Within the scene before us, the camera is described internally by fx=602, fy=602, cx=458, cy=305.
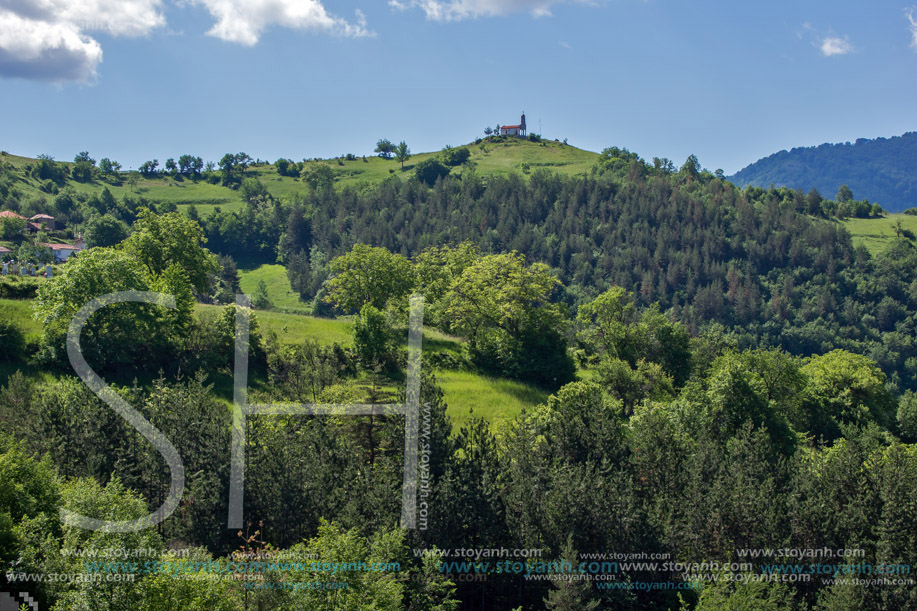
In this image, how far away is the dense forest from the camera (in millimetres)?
25656

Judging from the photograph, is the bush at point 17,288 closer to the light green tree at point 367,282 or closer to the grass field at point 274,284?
the light green tree at point 367,282

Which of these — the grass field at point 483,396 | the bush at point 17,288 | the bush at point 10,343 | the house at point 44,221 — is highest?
the house at point 44,221

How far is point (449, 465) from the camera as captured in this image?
32.3 meters

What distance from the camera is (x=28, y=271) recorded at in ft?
229

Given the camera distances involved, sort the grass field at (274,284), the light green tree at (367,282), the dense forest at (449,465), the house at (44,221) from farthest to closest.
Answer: the grass field at (274,284) → the house at (44,221) → the light green tree at (367,282) → the dense forest at (449,465)

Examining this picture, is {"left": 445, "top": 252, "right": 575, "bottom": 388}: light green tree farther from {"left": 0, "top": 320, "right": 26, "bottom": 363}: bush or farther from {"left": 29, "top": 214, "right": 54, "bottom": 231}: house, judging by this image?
{"left": 29, "top": 214, "right": 54, "bottom": 231}: house

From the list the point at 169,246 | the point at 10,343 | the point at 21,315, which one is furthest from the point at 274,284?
the point at 10,343

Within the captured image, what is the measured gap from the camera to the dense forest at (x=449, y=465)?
2566cm

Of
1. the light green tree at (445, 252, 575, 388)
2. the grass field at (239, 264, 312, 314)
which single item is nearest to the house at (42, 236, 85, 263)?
the grass field at (239, 264, 312, 314)

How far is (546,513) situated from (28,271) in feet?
223

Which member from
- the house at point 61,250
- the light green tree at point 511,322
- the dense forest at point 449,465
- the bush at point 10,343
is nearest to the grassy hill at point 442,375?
the bush at point 10,343

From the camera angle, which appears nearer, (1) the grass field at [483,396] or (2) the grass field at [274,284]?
(1) the grass field at [483,396]

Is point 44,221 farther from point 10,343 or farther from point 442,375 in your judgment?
point 442,375

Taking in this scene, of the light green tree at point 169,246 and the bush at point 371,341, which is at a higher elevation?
the light green tree at point 169,246
